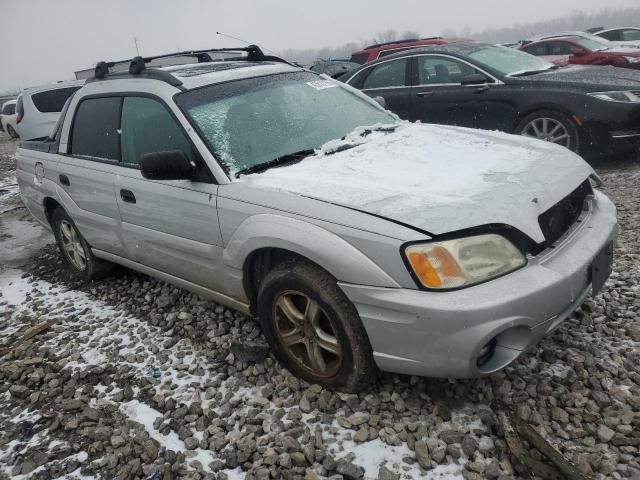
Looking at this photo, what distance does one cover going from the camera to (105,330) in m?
3.50

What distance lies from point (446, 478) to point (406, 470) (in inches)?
6.3

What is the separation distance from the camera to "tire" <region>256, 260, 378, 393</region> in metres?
2.27

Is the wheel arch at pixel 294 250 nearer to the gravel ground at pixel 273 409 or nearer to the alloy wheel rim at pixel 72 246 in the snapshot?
the gravel ground at pixel 273 409

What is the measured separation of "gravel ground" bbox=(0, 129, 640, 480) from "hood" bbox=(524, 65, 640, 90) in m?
2.75

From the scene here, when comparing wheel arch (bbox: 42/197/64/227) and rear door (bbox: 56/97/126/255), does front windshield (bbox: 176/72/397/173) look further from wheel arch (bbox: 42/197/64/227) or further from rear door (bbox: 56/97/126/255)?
wheel arch (bbox: 42/197/64/227)

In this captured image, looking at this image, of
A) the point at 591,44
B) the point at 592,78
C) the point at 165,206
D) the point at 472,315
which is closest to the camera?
the point at 472,315

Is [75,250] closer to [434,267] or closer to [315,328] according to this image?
[315,328]

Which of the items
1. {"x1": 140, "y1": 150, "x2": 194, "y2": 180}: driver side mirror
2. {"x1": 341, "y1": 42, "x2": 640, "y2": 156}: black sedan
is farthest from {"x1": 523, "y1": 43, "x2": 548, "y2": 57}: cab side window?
{"x1": 140, "y1": 150, "x2": 194, "y2": 180}: driver side mirror

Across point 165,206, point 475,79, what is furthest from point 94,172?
point 475,79

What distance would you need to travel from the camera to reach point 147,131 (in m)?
3.18

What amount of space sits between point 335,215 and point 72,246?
3090mm

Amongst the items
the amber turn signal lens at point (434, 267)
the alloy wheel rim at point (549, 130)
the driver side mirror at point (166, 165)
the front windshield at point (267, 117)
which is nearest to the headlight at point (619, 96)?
the alloy wheel rim at point (549, 130)

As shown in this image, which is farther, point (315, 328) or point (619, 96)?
point (619, 96)

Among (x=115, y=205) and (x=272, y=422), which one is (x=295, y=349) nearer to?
(x=272, y=422)
